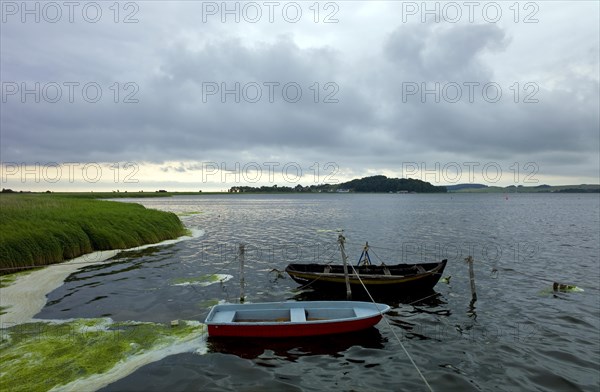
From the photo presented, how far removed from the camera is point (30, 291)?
22.5 m

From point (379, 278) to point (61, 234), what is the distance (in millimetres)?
25405

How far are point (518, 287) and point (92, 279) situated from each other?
99.7ft

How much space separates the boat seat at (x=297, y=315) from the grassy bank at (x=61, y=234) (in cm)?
1599

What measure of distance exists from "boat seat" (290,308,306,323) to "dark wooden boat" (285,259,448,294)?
19.2 ft

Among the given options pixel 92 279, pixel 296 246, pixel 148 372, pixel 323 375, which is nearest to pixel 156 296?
pixel 92 279

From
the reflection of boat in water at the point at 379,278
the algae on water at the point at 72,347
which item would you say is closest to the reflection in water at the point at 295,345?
the algae on water at the point at 72,347

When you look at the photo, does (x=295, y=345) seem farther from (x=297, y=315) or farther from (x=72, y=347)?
(x=72, y=347)

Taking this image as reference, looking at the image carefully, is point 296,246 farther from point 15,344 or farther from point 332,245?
point 15,344

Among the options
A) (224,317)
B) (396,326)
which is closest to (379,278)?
(396,326)

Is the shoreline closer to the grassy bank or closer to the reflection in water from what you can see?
the grassy bank

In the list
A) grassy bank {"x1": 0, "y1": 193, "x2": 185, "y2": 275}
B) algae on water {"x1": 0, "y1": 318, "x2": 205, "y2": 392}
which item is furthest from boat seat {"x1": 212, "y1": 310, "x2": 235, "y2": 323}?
grassy bank {"x1": 0, "y1": 193, "x2": 185, "y2": 275}

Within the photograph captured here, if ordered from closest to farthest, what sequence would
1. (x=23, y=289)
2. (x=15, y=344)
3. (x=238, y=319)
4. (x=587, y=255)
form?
(x=15, y=344) → (x=238, y=319) → (x=23, y=289) → (x=587, y=255)

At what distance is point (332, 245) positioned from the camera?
4572cm

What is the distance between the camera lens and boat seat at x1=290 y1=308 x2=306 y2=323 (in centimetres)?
1686
